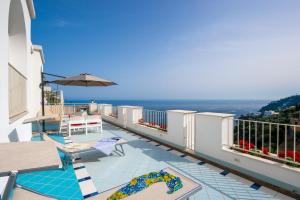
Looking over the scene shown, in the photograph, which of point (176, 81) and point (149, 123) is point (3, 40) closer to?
point (149, 123)

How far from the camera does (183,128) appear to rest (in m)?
5.38

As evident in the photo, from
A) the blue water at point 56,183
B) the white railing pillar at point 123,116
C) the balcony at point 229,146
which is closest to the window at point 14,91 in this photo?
the blue water at point 56,183

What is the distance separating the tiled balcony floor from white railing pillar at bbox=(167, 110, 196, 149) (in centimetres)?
37

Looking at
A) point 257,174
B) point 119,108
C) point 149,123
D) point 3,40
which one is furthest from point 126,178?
point 119,108

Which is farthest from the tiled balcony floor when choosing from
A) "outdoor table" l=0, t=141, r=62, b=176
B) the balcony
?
"outdoor table" l=0, t=141, r=62, b=176

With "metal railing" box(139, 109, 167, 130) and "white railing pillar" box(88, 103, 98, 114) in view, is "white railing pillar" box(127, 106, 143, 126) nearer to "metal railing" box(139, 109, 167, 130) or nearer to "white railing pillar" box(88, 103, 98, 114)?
"metal railing" box(139, 109, 167, 130)

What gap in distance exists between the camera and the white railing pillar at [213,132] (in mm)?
4305

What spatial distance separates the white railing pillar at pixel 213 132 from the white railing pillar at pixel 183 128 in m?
0.44

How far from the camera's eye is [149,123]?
7.68 m

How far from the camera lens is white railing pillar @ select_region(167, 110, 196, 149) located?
5.32 meters

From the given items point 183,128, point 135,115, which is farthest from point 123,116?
point 183,128

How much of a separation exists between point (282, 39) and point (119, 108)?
9.12 m

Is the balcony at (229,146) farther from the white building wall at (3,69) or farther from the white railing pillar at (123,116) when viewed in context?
the white building wall at (3,69)

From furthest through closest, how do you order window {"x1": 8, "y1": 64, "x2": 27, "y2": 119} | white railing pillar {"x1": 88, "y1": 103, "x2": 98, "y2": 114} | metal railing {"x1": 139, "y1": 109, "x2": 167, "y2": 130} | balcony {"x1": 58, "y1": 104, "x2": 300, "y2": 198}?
white railing pillar {"x1": 88, "y1": 103, "x2": 98, "y2": 114} < metal railing {"x1": 139, "y1": 109, "x2": 167, "y2": 130} < window {"x1": 8, "y1": 64, "x2": 27, "y2": 119} < balcony {"x1": 58, "y1": 104, "x2": 300, "y2": 198}
